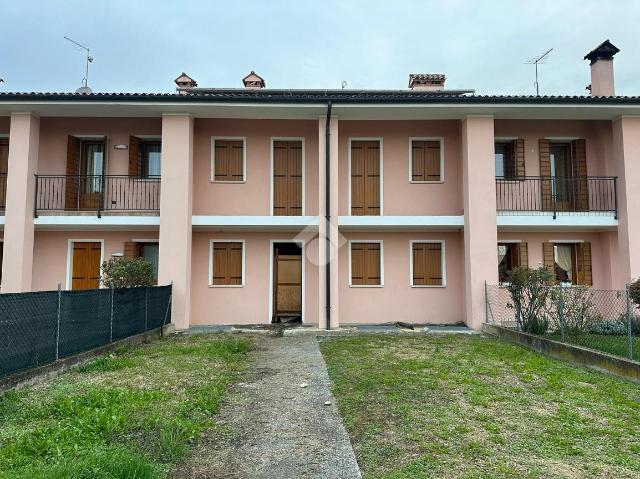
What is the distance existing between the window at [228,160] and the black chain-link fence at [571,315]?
8.09 metres

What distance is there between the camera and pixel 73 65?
18406mm

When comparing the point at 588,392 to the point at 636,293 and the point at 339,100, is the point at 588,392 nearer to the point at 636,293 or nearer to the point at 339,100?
the point at 636,293

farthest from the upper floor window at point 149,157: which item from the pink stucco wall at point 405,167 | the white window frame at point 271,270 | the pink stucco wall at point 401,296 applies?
the pink stucco wall at point 401,296

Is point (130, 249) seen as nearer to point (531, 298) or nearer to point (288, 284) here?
point (288, 284)

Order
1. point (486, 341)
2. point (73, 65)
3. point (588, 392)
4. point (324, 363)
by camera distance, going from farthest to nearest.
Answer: point (73, 65)
point (486, 341)
point (324, 363)
point (588, 392)

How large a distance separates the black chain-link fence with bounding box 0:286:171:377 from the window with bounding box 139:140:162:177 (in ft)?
16.0

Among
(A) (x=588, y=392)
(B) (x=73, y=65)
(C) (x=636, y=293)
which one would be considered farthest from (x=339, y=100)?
(B) (x=73, y=65)

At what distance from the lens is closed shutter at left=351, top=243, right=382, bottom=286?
568 inches

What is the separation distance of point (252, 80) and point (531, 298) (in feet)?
47.4

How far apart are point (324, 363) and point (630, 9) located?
48.9ft

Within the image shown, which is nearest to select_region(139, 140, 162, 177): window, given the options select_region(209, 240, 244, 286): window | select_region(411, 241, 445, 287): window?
select_region(209, 240, 244, 286): window

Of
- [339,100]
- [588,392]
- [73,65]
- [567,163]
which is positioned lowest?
[588,392]

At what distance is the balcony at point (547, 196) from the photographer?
14164mm

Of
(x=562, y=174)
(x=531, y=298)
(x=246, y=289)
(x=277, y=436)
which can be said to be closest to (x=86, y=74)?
(x=246, y=289)
